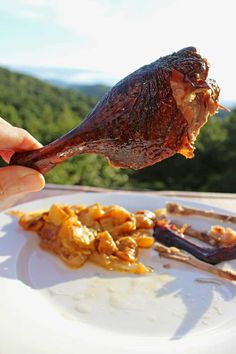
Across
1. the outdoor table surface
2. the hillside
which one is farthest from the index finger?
the hillside

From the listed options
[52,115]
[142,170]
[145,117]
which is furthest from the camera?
[142,170]

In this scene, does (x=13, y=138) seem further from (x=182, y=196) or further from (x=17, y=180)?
(x=182, y=196)

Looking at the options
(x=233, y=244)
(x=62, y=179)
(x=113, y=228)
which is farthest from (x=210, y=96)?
(x=62, y=179)

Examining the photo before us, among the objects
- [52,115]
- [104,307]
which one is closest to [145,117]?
[104,307]

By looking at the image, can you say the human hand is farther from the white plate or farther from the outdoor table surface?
the outdoor table surface

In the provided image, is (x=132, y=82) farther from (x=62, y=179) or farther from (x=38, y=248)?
(x=62, y=179)

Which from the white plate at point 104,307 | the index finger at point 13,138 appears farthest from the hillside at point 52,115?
the index finger at point 13,138

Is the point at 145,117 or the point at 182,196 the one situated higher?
the point at 145,117
